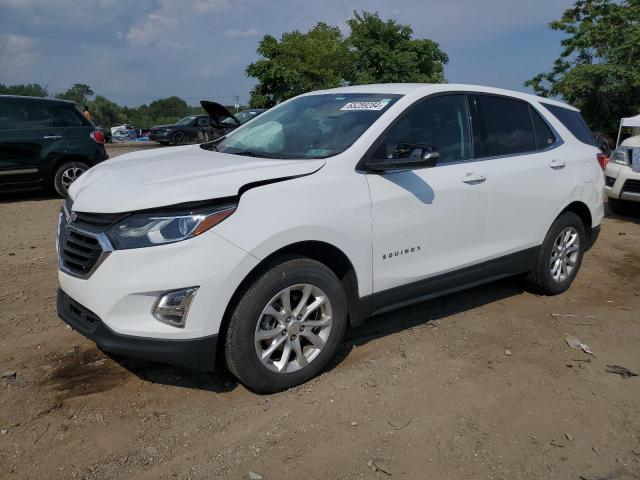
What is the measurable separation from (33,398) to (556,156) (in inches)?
165

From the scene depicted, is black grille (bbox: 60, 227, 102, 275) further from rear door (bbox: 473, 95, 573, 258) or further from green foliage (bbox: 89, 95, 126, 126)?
green foliage (bbox: 89, 95, 126, 126)

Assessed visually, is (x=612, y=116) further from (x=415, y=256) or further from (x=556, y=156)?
(x=415, y=256)

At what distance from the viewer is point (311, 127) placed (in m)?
3.83

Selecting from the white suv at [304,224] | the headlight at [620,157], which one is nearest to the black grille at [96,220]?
the white suv at [304,224]

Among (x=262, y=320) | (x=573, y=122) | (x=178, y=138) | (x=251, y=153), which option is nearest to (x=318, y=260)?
(x=262, y=320)

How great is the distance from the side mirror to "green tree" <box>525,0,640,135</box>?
16.3 m

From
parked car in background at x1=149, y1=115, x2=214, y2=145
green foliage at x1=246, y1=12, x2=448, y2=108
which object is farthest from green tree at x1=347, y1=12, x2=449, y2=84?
parked car in background at x1=149, y1=115, x2=214, y2=145

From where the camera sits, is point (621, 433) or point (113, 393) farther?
point (113, 393)

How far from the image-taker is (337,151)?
3.40m

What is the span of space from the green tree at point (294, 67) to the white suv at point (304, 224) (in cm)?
2887

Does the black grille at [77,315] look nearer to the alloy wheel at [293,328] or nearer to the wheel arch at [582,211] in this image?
the alloy wheel at [293,328]

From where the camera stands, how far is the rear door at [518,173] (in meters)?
4.12

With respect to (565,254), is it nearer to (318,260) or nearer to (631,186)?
(318,260)

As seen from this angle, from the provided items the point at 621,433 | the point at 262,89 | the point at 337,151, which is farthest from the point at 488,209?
the point at 262,89
